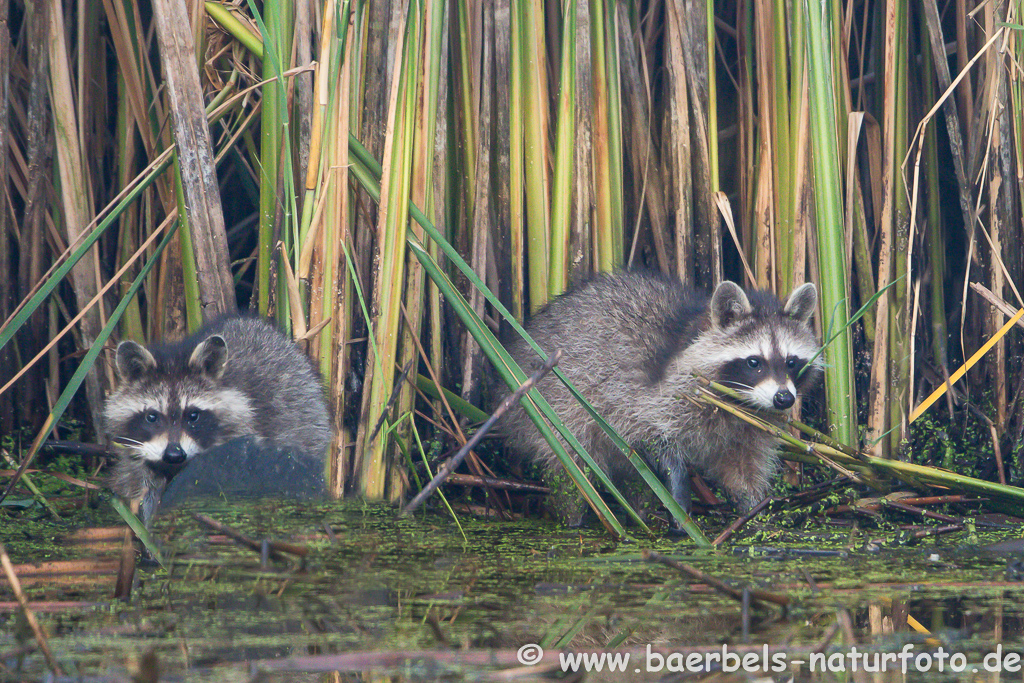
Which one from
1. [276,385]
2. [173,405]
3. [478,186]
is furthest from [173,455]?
[478,186]

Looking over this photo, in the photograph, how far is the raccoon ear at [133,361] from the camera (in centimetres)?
450

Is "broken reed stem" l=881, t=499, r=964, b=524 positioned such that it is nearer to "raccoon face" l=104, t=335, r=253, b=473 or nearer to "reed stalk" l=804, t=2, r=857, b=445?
"reed stalk" l=804, t=2, r=857, b=445

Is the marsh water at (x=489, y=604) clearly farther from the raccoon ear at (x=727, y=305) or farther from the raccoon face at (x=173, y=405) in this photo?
the raccoon ear at (x=727, y=305)

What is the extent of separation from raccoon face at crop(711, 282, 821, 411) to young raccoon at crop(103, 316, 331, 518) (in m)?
1.86

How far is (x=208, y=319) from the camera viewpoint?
15.9 feet

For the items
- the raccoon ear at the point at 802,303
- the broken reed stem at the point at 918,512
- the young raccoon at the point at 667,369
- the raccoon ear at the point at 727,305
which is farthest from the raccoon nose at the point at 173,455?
the broken reed stem at the point at 918,512

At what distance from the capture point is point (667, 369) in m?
5.03

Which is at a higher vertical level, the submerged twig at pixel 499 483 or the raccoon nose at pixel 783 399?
the raccoon nose at pixel 783 399

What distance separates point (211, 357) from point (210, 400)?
20cm

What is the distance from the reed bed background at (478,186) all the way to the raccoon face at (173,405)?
0.91 ft

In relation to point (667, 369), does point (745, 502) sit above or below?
below

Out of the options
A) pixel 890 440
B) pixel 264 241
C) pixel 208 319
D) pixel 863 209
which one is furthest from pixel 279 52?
pixel 890 440

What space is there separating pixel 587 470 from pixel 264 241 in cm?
181

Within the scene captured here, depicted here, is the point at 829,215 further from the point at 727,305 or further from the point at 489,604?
the point at 489,604
